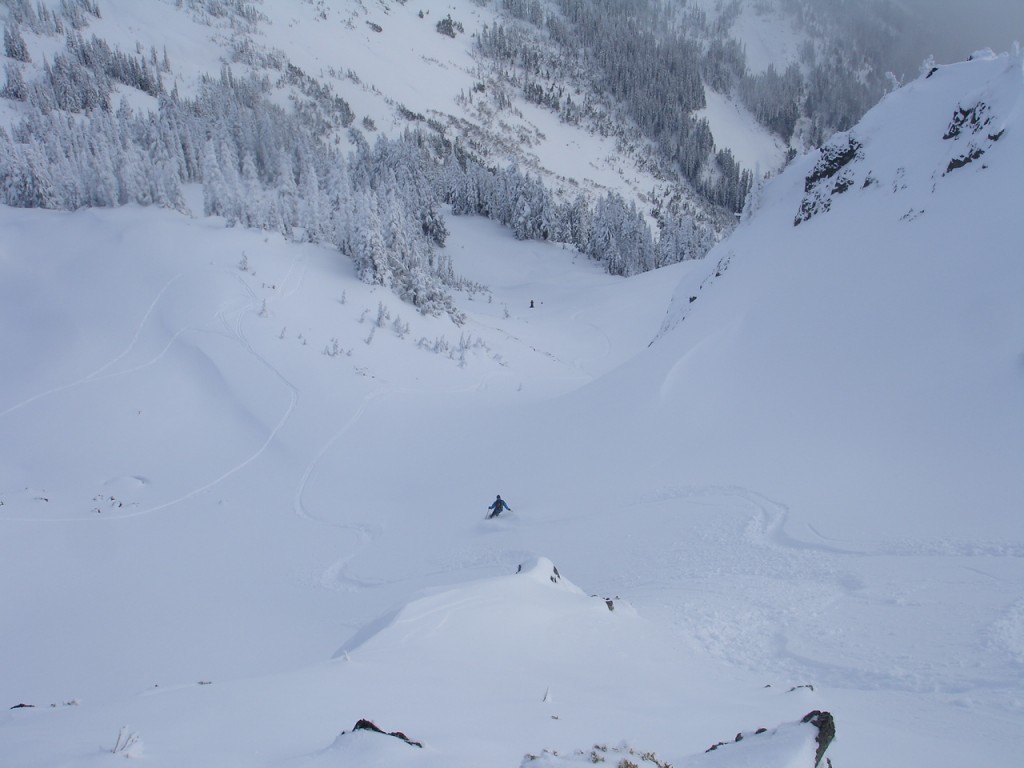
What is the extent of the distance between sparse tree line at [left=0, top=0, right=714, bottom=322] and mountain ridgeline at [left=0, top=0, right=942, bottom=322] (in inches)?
6.8

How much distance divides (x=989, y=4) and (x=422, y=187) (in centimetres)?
20547

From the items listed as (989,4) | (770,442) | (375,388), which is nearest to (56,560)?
(375,388)

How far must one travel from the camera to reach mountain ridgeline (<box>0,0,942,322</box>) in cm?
3266

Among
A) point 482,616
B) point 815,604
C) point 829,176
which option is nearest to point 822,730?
point 482,616

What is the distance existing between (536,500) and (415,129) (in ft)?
258

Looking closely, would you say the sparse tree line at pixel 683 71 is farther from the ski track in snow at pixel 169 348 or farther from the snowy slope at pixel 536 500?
the ski track in snow at pixel 169 348

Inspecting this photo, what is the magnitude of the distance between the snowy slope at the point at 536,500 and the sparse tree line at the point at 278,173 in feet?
13.1

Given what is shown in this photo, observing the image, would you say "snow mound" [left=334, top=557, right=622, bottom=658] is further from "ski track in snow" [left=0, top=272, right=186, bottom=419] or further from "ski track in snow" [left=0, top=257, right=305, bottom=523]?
"ski track in snow" [left=0, top=272, right=186, bottom=419]

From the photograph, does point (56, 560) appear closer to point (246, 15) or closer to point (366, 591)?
point (366, 591)

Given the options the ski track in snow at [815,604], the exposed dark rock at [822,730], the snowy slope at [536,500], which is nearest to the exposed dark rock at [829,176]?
the snowy slope at [536,500]

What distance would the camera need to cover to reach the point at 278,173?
55500 millimetres

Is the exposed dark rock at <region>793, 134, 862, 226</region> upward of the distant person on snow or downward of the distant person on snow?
upward

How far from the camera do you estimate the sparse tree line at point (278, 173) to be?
3159 cm

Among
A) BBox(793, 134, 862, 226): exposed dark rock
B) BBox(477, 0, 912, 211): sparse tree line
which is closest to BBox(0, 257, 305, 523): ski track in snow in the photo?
BBox(793, 134, 862, 226): exposed dark rock
